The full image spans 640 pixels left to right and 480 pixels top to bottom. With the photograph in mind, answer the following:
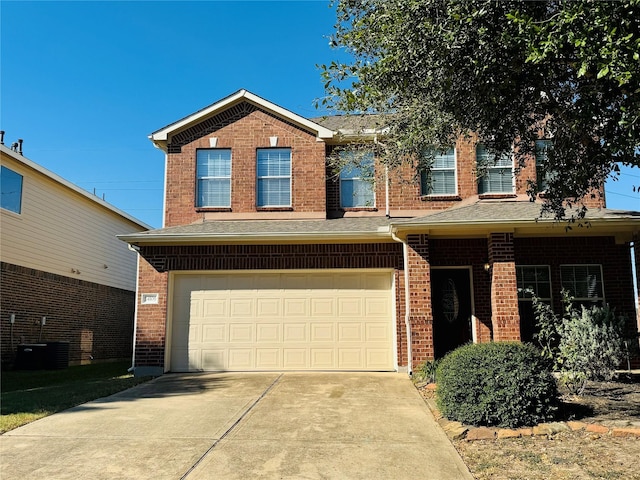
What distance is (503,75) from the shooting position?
21.2ft

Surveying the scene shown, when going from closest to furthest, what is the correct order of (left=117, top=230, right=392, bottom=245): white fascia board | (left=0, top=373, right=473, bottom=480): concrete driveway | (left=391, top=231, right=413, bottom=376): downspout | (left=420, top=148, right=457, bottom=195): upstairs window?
(left=0, top=373, right=473, bottom=480): concrete driveway, (left=391, top=231, right=413, bottom=376): downspout, (left=117, top=230, right=392, bottom=245): white fascia board, (left=420, top=148, right=457, bottom=195): upstairs window

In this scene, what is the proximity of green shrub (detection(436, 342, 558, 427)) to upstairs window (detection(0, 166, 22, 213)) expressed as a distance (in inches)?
487

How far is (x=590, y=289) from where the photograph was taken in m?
11.8

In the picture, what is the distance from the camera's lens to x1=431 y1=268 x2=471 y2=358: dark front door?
12016 mm

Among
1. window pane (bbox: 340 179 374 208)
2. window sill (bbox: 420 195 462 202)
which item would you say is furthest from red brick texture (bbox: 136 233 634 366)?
window pane (bbox: 340 179 374 208)

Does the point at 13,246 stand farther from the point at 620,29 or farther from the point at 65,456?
the point at 620,29

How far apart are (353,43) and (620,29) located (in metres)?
3.53

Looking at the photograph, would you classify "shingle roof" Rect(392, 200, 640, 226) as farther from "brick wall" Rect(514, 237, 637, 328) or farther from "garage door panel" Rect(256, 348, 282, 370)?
"garage door panel" Rect(256, 348, 282, 370)

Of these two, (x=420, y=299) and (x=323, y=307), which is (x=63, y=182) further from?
(x=420, y=299)

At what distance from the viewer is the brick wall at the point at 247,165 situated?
13.4 m

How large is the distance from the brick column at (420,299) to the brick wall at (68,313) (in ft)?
33.8

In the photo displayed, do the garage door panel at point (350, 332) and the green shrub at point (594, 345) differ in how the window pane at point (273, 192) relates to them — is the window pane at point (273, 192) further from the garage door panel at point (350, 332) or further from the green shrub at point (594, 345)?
the green shrub at point (594, 345)

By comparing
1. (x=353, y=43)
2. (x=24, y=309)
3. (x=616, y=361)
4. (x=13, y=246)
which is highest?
(x=353, y=43)

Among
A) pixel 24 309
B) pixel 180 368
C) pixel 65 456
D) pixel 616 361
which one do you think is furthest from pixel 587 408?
pixel 24 309
